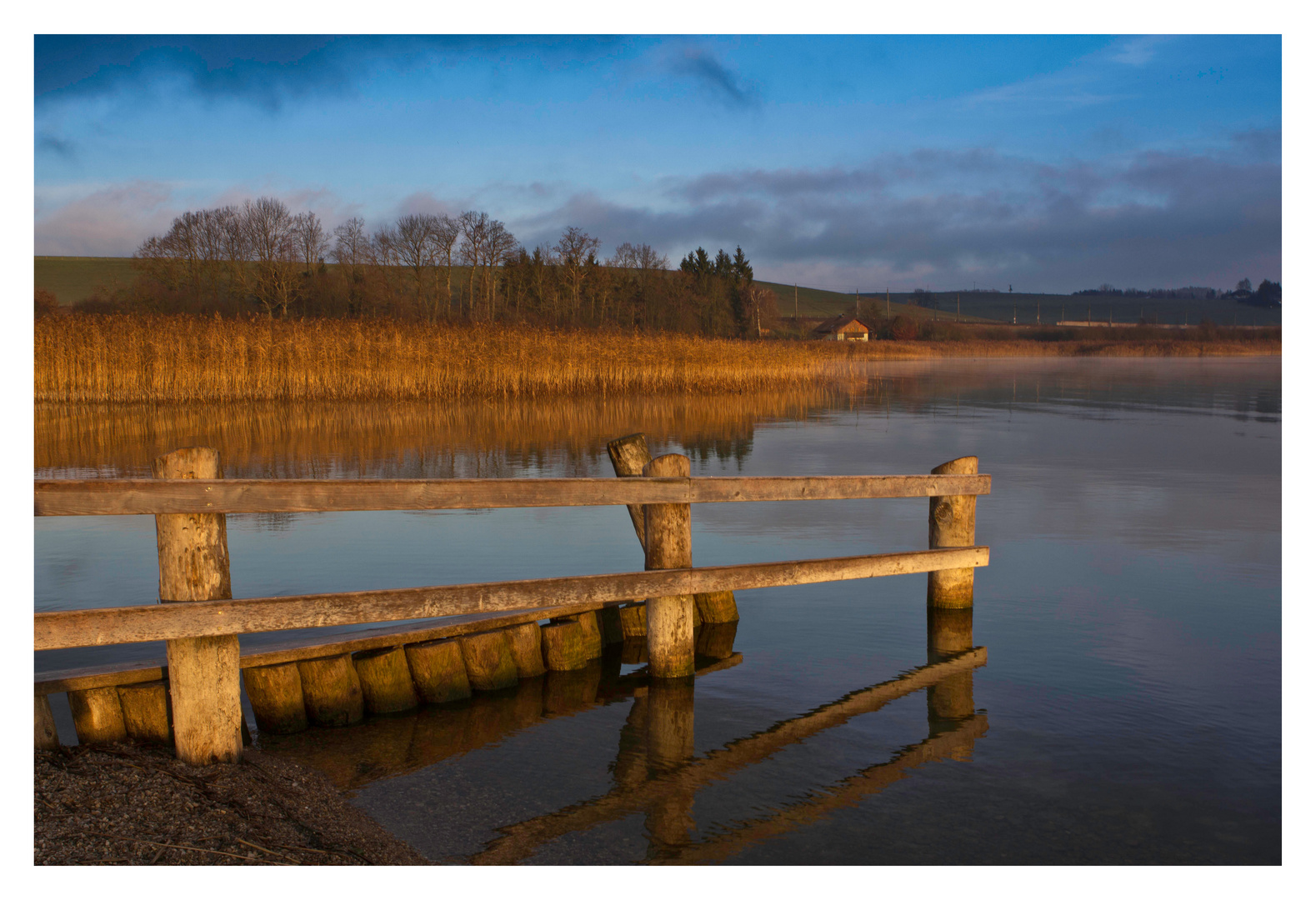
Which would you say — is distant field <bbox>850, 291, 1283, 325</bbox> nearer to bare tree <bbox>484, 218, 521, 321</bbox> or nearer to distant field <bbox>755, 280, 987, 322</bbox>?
distant field <bbox>755, 280, 987, 322</bbox>

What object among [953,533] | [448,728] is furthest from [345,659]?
[953,533]

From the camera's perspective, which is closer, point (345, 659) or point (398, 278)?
point (345, 659)

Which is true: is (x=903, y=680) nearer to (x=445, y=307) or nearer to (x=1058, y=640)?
(x=1058, y=640)

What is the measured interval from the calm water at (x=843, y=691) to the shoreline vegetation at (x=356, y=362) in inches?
361

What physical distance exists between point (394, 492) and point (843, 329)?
4872 inches

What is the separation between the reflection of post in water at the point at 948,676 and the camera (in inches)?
251

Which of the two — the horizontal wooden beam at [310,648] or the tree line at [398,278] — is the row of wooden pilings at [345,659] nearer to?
the horizontal wooden beam at [310,648]

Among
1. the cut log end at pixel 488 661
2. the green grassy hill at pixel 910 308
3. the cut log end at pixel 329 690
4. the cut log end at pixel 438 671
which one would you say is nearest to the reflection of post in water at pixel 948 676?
the cut log end at pixel 488 661

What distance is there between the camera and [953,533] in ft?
26.9

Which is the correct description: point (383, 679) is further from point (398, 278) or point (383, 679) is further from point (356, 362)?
point (398, 278)

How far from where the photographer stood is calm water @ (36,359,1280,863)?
191 inches

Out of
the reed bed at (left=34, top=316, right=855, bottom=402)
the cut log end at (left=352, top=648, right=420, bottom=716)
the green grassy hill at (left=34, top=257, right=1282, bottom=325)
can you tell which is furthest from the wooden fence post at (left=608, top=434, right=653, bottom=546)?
the green grassy hill at (left=34, top=257, right=1282, bottom=325)

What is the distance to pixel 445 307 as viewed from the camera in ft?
287

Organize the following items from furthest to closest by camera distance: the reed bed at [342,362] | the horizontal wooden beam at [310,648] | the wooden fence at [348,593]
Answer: the reed bed at [342,362] < the horizontal wooden beam at [310,648] < the wooden fence at [348,593]
